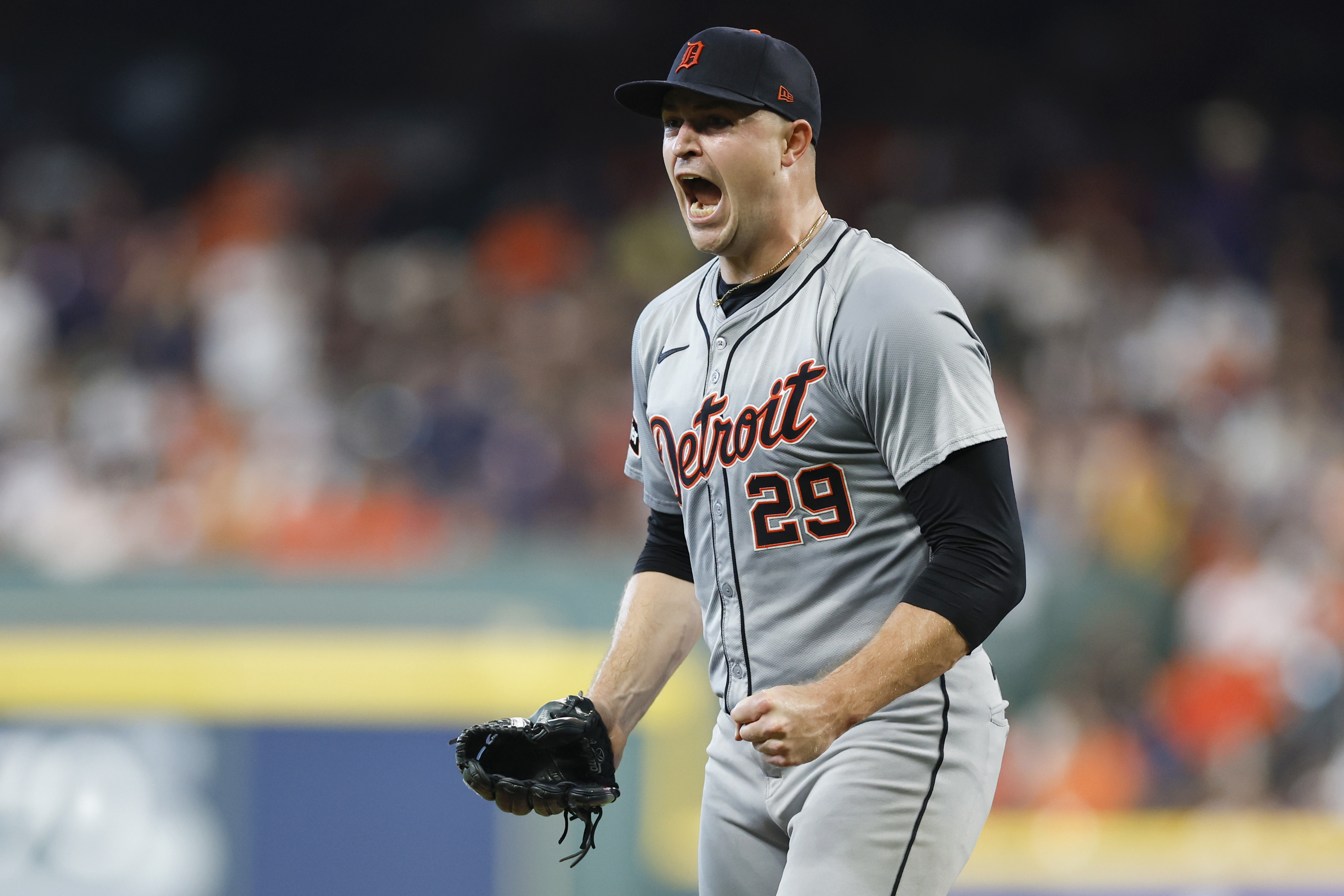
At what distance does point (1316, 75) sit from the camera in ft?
31.9

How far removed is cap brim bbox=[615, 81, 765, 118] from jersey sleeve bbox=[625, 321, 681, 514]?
15.4 inches

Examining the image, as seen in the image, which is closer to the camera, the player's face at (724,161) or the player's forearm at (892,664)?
the player's forearm at (892,664)

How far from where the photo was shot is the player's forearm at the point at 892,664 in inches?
78.9

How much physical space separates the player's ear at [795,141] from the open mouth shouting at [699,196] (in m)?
0.12

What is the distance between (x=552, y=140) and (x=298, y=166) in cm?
161

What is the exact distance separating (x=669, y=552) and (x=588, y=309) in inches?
207

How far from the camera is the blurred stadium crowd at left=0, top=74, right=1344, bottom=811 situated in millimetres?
6227

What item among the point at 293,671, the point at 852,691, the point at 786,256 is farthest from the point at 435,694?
the point at 852,691

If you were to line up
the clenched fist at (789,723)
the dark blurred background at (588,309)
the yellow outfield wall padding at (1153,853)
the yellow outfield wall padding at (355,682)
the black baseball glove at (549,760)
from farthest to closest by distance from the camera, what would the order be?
the dark blurred background at (588,309) → the yellow outfield wall padding at (355,682) → the yellow outfield wall padding at (1153,853) → the black baseball glove at (549,760) → the clenched fist at (789,723)

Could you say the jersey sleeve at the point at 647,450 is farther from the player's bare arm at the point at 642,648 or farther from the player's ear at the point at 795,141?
the player's ear at the point at 795,141

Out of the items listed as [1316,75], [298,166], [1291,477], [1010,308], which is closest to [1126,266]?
[1010,308]

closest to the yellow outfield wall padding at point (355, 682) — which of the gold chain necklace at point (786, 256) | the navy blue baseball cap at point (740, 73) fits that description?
the gold chain necklace at point (786, 256)

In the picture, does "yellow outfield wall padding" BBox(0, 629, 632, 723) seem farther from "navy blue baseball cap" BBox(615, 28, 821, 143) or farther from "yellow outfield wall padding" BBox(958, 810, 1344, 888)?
"navy blue baseball cap" BBox(615, 28, 821, 143)

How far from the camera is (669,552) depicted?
2.68m
